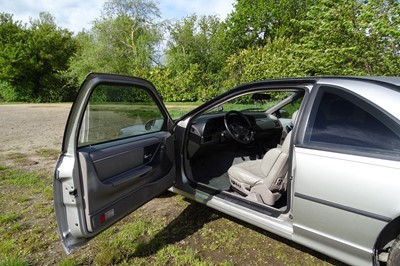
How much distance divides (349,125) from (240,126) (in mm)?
1806

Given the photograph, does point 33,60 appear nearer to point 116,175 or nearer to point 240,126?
point 240,126

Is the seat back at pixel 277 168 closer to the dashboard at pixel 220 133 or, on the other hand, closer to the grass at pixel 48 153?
the dashboard at pixel 220 133

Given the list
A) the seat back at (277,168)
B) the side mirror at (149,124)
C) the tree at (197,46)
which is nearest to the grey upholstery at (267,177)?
the seat back at (277,168)

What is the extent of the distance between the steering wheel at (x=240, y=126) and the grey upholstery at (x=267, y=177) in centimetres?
64

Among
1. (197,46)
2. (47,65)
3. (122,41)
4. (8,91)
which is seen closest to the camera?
(122,41)

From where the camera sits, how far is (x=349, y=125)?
176cm

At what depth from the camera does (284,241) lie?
2502 mm

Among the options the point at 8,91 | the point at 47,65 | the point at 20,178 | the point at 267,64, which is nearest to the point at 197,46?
the point at 267,64

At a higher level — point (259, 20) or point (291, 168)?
point (259, 20)

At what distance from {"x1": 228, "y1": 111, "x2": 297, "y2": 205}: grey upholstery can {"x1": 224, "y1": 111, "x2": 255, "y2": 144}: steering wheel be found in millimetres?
644

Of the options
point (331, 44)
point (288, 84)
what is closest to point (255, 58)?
point (331, 44)

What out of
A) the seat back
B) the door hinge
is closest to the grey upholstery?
the seat back

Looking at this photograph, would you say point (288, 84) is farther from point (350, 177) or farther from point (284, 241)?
point (284, 241)

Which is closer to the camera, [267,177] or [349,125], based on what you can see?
[349,125]
